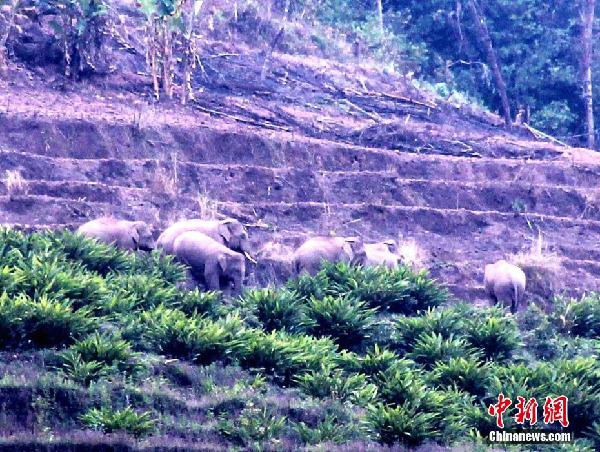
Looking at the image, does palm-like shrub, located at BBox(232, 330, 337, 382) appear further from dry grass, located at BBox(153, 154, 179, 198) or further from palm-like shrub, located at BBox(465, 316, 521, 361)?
dry grass, located at BBox(153, 154, 179, 198)

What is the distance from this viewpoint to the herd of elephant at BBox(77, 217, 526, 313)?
18000mm

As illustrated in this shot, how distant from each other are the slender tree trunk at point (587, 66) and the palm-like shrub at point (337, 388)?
848 inches

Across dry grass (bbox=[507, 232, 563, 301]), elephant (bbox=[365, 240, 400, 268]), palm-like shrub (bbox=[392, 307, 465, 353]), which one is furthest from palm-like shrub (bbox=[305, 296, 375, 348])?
dry grass (bbox=[507, 232, 563, 301])

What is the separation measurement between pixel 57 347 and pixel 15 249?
2.72m

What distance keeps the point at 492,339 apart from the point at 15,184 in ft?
29.6

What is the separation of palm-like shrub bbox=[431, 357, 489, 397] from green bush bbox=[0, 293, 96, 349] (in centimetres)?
422

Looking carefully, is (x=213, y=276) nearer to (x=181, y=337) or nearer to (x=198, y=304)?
(x=198, y=304)

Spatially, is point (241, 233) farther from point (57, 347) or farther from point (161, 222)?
point (57, 347)

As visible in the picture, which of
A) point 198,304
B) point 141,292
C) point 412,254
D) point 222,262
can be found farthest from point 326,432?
point 412,254

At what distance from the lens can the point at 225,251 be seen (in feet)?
58.9

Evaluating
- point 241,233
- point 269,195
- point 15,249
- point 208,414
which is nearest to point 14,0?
point 269,195

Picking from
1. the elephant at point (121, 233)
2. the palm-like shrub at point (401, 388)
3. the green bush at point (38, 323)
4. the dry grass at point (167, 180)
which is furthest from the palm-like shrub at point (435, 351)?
the dry grass at point (167, 180)

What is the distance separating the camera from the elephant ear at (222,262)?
17844 mm

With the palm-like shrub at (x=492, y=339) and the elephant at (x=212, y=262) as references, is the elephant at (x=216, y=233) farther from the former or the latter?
the palm-like shrub at (x=492, y=339)
